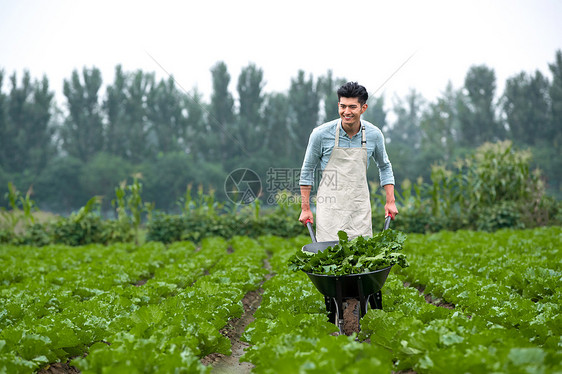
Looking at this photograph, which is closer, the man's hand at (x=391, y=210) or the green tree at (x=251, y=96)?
the man's hand at (x=391, y=210)

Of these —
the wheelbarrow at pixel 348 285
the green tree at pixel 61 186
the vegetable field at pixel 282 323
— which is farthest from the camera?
the green tree at pixel 61 186

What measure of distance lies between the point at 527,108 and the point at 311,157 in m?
38.2

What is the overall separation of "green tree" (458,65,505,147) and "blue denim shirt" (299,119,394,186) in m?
35.5

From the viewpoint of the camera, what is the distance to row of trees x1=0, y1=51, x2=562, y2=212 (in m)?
32.7

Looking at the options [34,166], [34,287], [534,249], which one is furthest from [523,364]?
[34,166]

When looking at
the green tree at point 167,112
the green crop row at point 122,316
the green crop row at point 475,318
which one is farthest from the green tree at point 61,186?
the green crop row at point 475,318

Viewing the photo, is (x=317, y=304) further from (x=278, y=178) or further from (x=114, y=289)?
(x=278, y=178)

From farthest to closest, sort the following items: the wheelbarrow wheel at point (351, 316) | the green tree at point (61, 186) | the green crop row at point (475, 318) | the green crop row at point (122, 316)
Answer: the green tree at point (61, 186)
the wheelbarrow wheel at point (351, 316)
the green crop row at point (122, 316)
the green crop row at point (475, 318)

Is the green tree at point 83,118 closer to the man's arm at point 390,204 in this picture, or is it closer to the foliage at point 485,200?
the foliage at point 485,200

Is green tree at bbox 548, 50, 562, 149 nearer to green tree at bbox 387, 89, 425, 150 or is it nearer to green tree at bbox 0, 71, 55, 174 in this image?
green tree at bbox 387, 89, 425, 150

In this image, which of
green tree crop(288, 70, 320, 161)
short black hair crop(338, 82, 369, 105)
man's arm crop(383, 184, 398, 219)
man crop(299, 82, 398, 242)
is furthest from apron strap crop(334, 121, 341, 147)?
green tree crop(288, 70, 320, 161)

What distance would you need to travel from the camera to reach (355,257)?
11.2 ft

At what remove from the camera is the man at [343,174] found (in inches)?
159

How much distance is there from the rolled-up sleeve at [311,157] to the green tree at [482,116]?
3581cm
